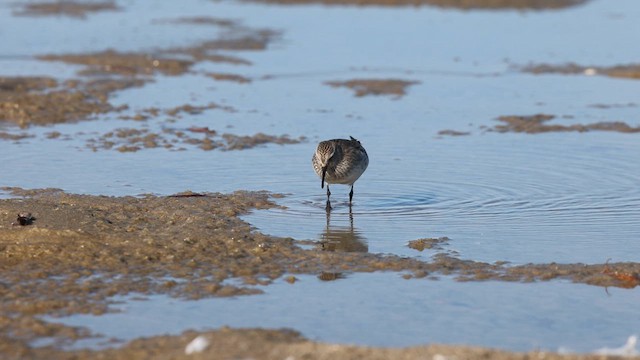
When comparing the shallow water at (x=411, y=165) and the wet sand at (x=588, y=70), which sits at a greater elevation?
the wet sand at (x=588, y=70)

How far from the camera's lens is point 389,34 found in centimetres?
2511

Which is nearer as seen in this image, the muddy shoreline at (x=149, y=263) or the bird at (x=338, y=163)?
the muddy shoreline at (x=149, y=263)

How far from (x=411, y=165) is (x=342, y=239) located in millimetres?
3374

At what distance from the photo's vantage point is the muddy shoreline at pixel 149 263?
28.3 ft

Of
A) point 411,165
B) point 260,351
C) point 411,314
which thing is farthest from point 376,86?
point 260,351

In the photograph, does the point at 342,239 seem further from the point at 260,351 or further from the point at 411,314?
the point at 260,351

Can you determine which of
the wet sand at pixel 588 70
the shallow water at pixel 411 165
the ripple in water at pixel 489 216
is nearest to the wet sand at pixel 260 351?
the shallow water at pixel 411 165

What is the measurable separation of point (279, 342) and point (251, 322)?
0.64 meters

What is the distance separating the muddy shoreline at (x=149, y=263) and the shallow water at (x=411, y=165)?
23 centimetres

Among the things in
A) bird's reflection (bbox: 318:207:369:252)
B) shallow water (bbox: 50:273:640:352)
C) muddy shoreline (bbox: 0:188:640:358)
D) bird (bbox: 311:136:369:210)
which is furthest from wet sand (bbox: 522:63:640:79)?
shallow water (bbox: 50:273:640:352)

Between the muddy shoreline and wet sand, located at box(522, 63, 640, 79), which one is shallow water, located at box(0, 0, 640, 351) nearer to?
the muddy shoreline

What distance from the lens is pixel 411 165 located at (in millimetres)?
13828

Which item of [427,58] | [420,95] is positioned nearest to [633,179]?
[420,95]

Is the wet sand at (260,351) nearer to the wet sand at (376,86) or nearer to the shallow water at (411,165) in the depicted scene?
the shallow water at (411,165)
